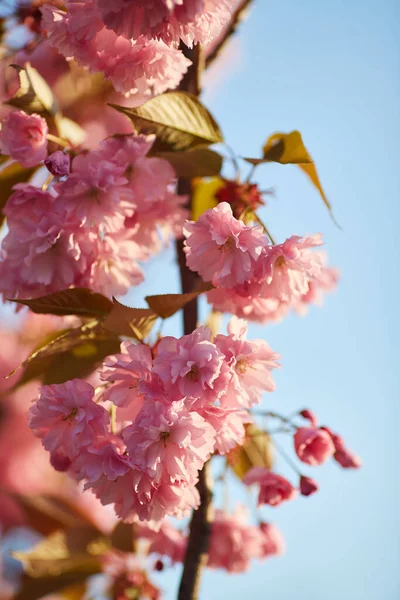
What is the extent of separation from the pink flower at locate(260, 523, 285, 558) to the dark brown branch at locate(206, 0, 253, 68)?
1.06 meters

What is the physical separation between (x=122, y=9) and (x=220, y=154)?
346 millimetres

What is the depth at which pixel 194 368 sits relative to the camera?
31.5 inches

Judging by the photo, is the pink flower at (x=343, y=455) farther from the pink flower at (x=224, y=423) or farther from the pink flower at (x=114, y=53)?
the pink flower at (x=114, y=53)

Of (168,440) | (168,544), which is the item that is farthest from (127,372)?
(168,544)

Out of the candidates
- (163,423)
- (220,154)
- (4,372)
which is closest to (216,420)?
(163,423)

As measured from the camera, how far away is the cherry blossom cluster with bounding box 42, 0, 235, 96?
2.59ft

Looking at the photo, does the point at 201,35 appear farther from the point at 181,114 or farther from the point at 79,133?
the point at 79,133

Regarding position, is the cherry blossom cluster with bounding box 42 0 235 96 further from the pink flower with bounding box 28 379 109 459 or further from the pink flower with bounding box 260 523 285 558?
the pink flower with bounding box 260 523 285 558

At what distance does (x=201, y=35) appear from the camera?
855 mm

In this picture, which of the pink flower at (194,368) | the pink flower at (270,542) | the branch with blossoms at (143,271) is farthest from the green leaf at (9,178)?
the pink flower at (270,542)

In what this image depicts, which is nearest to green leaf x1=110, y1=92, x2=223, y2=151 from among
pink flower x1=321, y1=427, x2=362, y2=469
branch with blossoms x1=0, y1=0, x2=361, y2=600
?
branch with blossoms x1=0, y1=0, x2=361, y2=600

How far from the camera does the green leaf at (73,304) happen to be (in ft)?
3.00

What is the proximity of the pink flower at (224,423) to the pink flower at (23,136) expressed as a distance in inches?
19.0

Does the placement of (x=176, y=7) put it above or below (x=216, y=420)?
above
